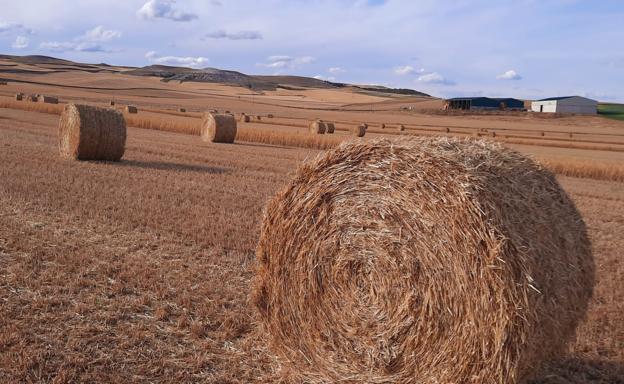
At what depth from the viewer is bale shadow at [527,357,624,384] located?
15.9 feet

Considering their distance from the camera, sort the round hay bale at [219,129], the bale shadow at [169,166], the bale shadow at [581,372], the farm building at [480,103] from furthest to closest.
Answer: the farm building at [480,103]
the round hay bale at [219,129]
the bale shadow at [169,166]
the bale shadow at [581,372]

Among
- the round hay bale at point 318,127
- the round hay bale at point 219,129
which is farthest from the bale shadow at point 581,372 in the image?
the round hay bale at point 318,127

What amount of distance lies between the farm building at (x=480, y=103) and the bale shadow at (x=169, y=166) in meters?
78.4

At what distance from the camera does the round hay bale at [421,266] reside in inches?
155

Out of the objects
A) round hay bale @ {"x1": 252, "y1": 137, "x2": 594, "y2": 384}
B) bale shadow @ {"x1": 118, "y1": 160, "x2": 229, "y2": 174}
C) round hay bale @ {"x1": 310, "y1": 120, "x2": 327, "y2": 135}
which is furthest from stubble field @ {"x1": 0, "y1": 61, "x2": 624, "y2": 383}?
round hay bale @ {"x1": 310, "y1": 120, "x2": 327, "y2": 135}

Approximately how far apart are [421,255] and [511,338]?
2.75 feet

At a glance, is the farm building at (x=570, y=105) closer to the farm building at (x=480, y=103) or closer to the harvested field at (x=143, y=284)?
the farm building at (x=480, y=103)

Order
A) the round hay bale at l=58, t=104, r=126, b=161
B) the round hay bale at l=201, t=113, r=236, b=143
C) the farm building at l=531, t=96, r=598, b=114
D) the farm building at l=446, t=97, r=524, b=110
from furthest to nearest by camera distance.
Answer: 1. the farm building at l=446, t=97, r=524, b=110
2. the farm building at l=531, t=96, r=598, b=114
3. the round hay bale at l=201, t=113, r=236, b=143
4. the round hay bale at l=58, t=104, r=126, b=161

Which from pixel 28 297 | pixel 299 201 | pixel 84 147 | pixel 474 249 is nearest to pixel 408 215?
pixel 474 249

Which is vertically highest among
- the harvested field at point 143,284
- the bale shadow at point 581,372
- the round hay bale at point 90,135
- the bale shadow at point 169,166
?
the round hay bale at point 90,135

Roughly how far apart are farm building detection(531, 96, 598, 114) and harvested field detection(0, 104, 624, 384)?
81.3 m

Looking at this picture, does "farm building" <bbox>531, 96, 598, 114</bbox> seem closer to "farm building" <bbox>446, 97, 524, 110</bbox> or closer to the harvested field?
"farm building" <bbox>446, 97, 524, 110</bbox>

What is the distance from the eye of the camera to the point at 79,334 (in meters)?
5.18

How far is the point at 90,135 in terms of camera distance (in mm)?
15555
